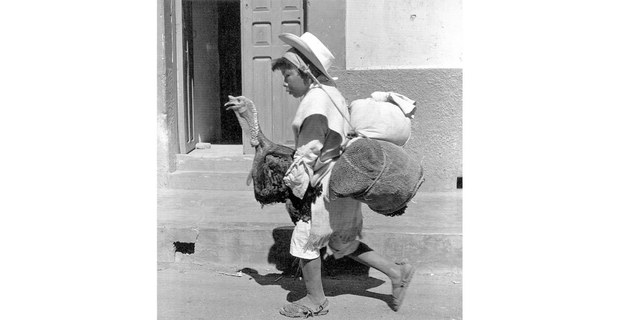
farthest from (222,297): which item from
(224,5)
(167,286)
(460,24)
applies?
(224,5)

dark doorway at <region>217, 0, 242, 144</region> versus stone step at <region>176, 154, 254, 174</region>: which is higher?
dark doorway at <region>217, 0, 242, 144</region>

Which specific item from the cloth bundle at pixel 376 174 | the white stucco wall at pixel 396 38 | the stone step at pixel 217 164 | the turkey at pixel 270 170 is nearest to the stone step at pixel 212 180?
the stone step at pixel 217 164

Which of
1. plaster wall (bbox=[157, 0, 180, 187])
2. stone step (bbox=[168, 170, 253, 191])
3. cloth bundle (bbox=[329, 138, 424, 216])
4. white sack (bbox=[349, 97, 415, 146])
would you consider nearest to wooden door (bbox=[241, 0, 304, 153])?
stone step (bbox=[168, 170, 253, 191])

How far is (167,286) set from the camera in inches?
186

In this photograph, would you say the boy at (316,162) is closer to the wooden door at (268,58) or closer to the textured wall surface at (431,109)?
the textured wall surface at (431,109)

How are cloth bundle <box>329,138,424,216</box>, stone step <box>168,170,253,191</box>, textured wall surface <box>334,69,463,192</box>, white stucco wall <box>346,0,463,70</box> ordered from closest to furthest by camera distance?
cloth bundle <box>329,138,424,216</box> → white stucco wall <box>346,0,463,70</box> → textured wall surface <box>334,69,463,192</box> → stone step <box>168,170,253,191</box>

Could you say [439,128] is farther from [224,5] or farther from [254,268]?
[224,5]

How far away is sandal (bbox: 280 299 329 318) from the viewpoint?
4129mm

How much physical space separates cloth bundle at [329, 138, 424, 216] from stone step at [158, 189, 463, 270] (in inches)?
45.6

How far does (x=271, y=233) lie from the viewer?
196 inches

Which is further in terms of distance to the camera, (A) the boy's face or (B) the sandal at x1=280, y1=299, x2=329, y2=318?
(B) the sandal at x1=280, y1=299, x2=329, y2=318

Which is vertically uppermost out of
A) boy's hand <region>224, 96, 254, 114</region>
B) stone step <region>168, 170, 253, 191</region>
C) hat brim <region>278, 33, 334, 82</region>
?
hat brim <region>278, 33, 334, 82</region>

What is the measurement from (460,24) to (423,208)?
5.94 ft

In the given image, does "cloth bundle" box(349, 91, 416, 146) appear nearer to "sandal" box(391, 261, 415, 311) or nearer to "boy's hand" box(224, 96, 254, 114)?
"boy's hand" box(224, 96, 254, 114)
